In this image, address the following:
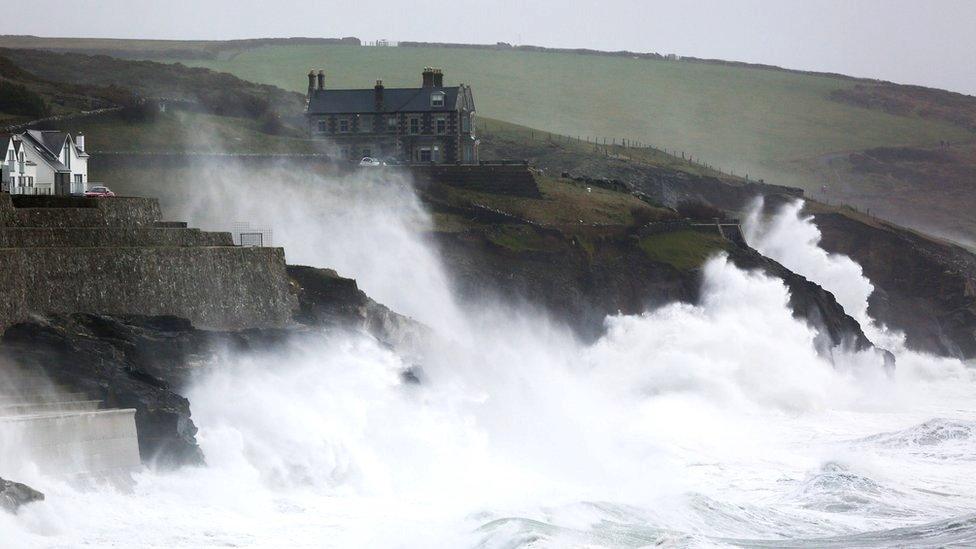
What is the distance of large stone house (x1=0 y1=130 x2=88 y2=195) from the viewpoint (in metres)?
40.3

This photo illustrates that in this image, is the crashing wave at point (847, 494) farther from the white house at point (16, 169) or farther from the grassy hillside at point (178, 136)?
the grassy hillside at point (178, 136)

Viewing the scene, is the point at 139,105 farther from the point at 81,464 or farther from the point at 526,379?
the point at 81,464

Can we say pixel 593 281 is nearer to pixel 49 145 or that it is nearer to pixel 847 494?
pixel 49 145

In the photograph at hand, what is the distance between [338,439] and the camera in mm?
33094

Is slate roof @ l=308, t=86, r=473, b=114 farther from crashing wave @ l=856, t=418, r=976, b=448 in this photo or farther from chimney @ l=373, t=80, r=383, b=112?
crashing wave @ l=856, t=418, r=976, b=448

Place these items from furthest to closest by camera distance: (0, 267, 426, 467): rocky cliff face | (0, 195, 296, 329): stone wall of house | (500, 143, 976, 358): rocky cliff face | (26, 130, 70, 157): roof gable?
(500, 143, 976, 358): rocky cliff face → (26, 130, 70, 157): roof gable → (0, 195, 296, 329): stone wall of house → (0, 267, 426, 467): rocky cliff face

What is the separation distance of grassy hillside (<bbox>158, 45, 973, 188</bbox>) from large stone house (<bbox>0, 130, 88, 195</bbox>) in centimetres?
6048

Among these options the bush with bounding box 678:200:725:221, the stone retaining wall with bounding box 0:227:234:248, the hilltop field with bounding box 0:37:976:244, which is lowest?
the stone retaining wall with bounding box 0:227:234:248

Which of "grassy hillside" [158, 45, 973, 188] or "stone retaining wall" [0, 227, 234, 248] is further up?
"grassy hillside" [158, 45, 973, 188]

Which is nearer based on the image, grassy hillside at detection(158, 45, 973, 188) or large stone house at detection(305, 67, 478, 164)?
large stone house at detection(305, 67, 478, 164)

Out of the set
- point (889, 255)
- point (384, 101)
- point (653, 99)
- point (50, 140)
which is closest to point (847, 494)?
point (50, 140)

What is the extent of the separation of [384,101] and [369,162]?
8318mm

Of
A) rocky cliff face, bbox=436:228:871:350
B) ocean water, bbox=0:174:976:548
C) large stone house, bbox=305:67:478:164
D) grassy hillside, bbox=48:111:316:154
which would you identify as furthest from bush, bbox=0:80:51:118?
rocky cliff face, bbox=436:228:871:350

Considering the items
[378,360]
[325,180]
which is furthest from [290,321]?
[325,180]
